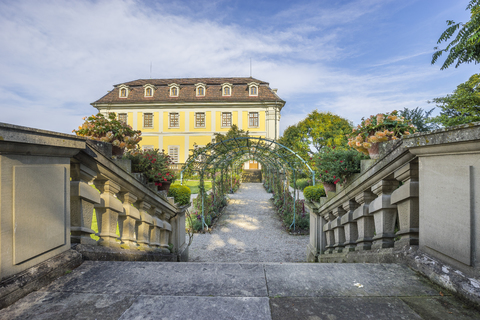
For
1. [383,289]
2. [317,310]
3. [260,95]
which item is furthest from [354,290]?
[260,95]

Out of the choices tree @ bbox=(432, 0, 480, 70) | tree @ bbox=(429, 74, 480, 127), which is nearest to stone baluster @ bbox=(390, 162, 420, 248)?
tree @ bbox=(432, 0, 480, 70)

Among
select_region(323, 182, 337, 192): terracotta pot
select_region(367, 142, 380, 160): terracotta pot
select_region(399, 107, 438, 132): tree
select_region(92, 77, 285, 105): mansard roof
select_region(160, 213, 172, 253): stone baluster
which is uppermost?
select_region(92, 77, 285, 105): mansard roof

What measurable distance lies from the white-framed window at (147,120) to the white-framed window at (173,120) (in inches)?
89.4

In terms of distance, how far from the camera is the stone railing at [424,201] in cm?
138

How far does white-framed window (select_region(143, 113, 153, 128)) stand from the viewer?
2895 centimetres

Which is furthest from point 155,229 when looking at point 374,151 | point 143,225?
point 374,151

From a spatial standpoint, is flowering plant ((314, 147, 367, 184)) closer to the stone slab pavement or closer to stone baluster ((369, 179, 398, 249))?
stone baluster ((369, 179, 398, 249))

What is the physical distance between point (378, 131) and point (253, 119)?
25.6 meters

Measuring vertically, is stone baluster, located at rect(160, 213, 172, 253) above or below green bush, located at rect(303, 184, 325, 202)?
below

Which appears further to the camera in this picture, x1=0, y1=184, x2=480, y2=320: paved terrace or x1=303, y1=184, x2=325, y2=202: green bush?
x1=303, y1=184, x2=325, y2=202: green bush

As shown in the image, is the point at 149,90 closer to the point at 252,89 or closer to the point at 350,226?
the point at 252,89

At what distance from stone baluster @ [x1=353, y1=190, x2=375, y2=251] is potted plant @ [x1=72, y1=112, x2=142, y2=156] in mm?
3019

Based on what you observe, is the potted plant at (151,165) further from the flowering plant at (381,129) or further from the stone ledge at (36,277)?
the flowering plant at (381,129)

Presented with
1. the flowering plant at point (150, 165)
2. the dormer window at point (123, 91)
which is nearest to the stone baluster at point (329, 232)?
the flowering plant at point (150, 165)
